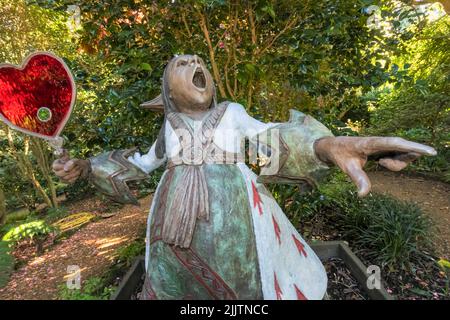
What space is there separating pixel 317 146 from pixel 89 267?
3161 mm

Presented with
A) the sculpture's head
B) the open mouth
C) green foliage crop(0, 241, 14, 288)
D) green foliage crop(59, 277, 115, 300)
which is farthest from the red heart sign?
green foliage crop(0, 241, 14, 288)

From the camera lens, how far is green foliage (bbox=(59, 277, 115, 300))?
2.47 metres

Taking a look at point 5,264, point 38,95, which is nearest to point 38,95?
point 38,95

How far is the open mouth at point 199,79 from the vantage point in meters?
1.38

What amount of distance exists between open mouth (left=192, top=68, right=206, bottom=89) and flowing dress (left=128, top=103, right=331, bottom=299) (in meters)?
0.15

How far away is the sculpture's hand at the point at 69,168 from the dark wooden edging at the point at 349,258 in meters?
2.02

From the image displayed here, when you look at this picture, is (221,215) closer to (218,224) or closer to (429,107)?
(218,224)

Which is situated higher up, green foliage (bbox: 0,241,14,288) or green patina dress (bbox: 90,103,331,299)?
green patina dress (bbox: 90,103,331,299)

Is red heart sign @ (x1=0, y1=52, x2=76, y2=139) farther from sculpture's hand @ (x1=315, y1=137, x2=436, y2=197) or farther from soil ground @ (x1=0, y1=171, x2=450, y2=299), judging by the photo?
soil ground @ (x1=0, y1=171, x2=450, y2=299)

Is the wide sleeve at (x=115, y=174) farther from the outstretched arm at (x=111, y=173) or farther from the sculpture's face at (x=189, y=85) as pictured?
the sculpture's face at (x=189, y=85)

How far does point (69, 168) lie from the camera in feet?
4.44

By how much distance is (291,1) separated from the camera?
217 centimetres

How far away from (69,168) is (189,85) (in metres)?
0.67
